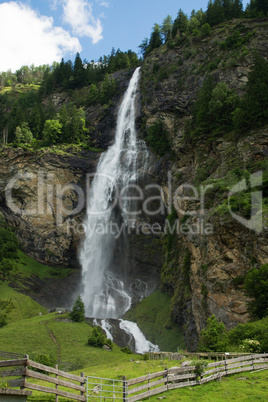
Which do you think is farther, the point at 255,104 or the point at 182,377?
the point at 255,104

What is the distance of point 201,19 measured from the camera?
8362cm

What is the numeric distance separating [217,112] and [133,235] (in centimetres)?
2713

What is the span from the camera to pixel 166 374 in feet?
43.0

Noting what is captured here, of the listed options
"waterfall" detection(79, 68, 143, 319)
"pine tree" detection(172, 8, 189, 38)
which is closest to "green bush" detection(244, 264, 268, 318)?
"waterfall" detection(79, 68, 143, 319)

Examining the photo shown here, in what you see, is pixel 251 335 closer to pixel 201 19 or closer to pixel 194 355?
pixel 194 355

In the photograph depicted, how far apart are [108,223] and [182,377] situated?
181 feet

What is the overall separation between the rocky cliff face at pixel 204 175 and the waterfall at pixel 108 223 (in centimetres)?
750

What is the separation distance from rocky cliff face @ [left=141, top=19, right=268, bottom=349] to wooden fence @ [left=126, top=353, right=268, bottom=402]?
589 inches

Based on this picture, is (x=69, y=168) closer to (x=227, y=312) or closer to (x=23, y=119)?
(x=23, y=119)

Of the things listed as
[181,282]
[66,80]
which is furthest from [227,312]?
[66,80]

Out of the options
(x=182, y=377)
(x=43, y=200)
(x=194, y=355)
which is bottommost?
(x=182, y=377)

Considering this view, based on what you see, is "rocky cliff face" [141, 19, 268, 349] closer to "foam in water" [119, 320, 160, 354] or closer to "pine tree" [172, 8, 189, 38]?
"foam in water" [119, 320, 160, 354]

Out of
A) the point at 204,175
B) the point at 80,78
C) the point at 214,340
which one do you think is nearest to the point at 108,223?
the point at 204,175

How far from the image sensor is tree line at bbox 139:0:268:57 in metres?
74.8
